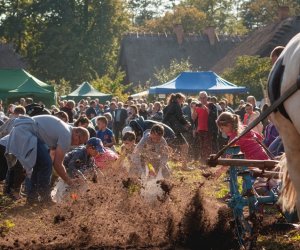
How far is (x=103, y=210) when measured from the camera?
9273 millimetres

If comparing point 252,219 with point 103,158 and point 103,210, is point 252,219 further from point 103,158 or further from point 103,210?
point 103,158

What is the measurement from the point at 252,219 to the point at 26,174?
6.08 m

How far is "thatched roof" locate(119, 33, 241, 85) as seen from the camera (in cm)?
6494

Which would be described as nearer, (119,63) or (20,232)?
Answer: (20,232)

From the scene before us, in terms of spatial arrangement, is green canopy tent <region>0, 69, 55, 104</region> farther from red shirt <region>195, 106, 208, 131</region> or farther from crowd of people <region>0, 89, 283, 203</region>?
crowd of people <region>0, 89, 283, 203</region>

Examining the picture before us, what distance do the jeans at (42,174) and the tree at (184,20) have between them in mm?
71688

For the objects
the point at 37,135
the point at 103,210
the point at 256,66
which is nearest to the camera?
the point at 103,210

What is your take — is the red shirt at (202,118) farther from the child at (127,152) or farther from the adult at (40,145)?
the adult at (40,145)

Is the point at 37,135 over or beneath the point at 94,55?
over

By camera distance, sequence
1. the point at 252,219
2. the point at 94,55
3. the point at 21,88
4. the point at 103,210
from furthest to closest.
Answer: the point at 94,55, the point at 21,88, the point at 103,210, the point at 252,219

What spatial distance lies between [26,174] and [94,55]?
54.1m

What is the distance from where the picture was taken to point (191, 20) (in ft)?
279

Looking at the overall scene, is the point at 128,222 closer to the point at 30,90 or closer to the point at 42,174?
the point at 42,174

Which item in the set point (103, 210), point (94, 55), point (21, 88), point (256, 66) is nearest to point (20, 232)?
point (103, 210)
